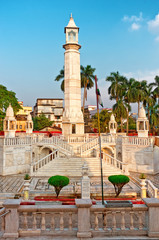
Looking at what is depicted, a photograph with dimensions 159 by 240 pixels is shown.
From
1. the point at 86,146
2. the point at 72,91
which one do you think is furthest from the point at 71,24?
the point at 86,146

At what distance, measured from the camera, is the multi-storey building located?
85481 millimetres

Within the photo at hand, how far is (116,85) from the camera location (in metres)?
48.8

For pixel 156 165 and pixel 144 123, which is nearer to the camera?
pixel 156 165

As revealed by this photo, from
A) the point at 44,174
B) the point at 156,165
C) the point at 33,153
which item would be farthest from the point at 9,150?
the point at 156,165

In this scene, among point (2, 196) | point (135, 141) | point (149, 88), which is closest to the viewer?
point (2, 196)

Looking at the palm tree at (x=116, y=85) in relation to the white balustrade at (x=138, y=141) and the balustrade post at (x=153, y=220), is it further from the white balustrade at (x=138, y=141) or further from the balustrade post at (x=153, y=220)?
the balustrade post at (x=153, y=220)

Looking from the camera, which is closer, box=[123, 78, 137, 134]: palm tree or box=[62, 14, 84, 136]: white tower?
box=[62, 14, 84, 136]: white tower

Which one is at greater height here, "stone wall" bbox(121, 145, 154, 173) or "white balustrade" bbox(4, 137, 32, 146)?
"white balustrade" bbox(4, 137, 32, 146)

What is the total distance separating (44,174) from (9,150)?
17.7 feet

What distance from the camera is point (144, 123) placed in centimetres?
2370

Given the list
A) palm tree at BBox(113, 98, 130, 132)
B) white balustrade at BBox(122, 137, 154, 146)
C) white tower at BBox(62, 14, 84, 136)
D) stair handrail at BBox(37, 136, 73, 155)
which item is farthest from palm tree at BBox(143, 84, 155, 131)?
stair handrail at BBox(37, 136, 73, 155)

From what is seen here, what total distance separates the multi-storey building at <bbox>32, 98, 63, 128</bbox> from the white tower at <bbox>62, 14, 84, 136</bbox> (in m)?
54.9

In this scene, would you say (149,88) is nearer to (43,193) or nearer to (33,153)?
(33,153)

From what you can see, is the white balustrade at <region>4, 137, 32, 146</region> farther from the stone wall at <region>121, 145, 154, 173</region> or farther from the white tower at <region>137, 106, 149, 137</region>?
the white tower at <region>137, 106, 149, 137</region>
